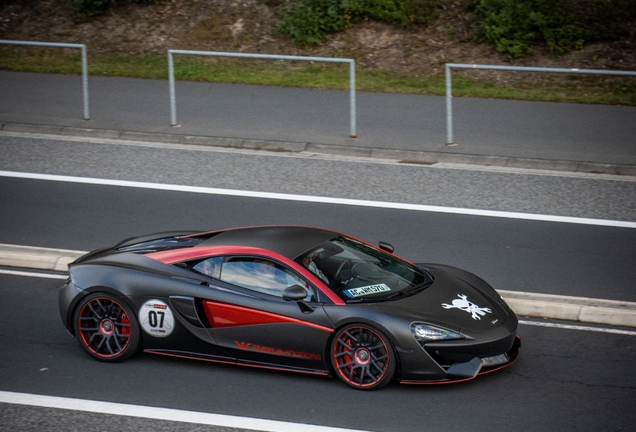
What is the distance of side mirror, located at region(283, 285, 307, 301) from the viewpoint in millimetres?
7016

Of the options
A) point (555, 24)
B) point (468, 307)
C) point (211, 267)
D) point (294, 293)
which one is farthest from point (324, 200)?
point (555, 24)

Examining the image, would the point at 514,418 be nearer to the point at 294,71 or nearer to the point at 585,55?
the point at 294,71

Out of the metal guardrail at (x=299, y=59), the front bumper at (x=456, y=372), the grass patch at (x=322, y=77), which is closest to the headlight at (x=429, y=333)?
the front bumper at (x=456, y=372)

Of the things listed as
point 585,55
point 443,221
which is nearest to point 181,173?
point 443,221

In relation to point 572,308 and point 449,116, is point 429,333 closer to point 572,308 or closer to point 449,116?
point 572,308

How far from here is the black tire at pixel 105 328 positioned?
7.60 meters

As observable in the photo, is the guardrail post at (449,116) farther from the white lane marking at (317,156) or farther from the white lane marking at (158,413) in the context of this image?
the white lane marking at (158,413)

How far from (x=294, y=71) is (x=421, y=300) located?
11749mm

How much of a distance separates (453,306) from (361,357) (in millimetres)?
926

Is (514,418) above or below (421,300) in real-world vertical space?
below

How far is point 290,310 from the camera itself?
7223mm

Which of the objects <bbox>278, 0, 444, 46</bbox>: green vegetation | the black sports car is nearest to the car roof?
the black sports car

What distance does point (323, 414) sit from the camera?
21.9ft

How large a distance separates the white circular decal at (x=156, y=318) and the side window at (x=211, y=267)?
43cm
